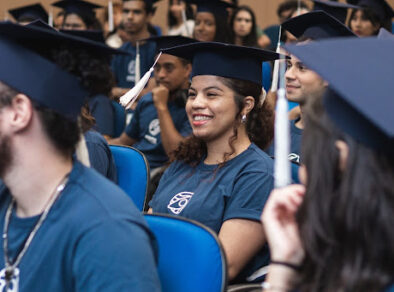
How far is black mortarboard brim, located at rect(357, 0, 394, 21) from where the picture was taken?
4719 mm

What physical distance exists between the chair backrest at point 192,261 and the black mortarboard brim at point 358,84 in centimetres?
76

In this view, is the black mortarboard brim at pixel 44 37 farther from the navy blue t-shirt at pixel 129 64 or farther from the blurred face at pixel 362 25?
the navy blue t-shirt at pixel 129 64

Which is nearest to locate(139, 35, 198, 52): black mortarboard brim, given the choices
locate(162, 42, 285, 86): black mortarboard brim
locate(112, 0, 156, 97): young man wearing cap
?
locate(112, 0, 156, 97): young man wearing cap

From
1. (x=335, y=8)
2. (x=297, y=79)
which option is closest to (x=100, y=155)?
(x=297, y=79)

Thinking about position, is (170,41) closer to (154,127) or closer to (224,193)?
(154,127)

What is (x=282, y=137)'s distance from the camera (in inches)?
45.1

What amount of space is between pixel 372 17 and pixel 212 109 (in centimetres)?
256

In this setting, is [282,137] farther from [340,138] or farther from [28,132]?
[28,132]

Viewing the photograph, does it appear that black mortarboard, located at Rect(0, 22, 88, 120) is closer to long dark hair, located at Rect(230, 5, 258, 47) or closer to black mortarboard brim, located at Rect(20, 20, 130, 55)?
black mortarboard brim, located at Rect(20, 20, 130, 55)

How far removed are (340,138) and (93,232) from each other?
0.60m

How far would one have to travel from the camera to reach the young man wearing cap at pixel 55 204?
4.53 ft

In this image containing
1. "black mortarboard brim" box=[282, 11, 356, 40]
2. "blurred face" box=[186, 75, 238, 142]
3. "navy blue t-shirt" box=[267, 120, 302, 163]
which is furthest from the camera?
"black mortarboard brim" box=[282, 11, 356, 40]

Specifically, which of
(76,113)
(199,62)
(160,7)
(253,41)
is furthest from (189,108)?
(160,7)

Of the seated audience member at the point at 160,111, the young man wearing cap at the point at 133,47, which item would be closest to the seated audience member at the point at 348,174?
the seated audience member at the point at 160,111
